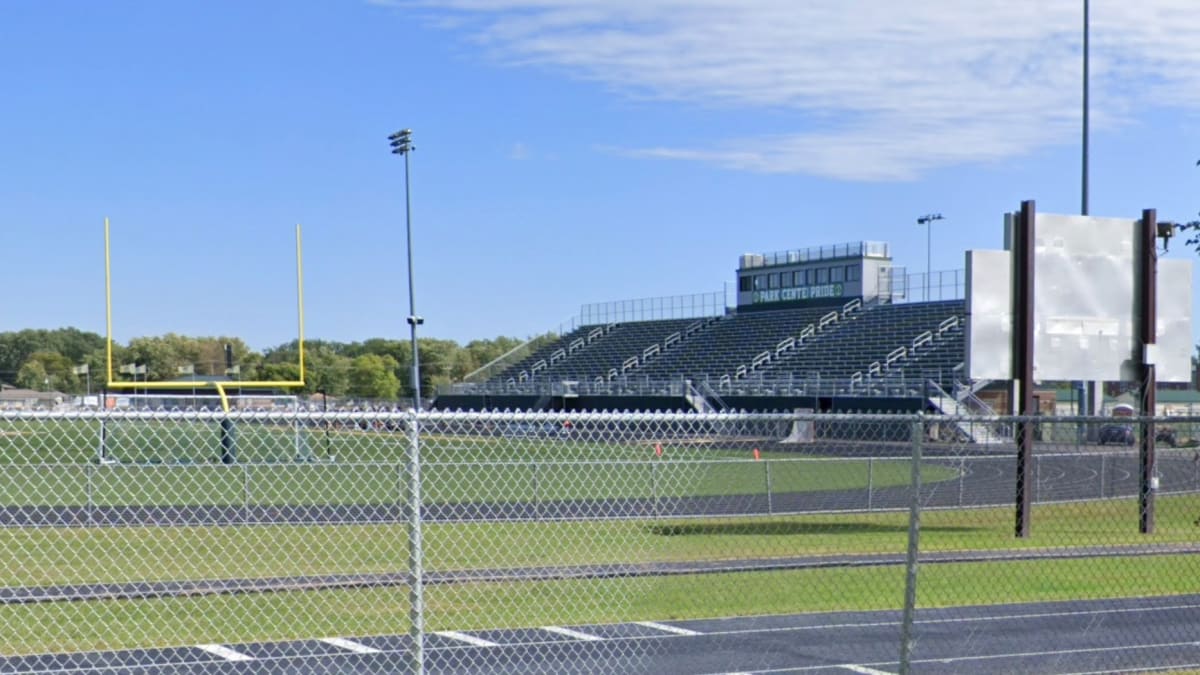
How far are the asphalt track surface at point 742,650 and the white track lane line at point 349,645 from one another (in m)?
0.01

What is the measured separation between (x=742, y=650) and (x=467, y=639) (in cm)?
236

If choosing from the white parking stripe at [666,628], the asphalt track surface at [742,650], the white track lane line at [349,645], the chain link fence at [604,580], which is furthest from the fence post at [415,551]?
the white parking stripe at [666,628]

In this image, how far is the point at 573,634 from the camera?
13.0m

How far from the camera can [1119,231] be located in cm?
2469

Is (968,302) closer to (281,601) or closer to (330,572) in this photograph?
(330,572)

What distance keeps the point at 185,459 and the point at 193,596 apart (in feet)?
71.6

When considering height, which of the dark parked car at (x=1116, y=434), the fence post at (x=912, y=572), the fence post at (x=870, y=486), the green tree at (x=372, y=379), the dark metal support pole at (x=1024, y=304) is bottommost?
the green tree at (x=372, y=379)

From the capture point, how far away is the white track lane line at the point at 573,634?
12.8 meters

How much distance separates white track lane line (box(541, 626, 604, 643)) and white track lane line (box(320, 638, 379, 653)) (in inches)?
66.3

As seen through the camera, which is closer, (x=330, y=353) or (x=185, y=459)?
(x=185, y=459)

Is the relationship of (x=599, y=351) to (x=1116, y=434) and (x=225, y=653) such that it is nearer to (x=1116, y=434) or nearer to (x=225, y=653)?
(x=1116, y=434)

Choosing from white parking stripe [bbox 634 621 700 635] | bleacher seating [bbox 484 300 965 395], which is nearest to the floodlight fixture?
bleacher seating [bbox 484 300 965 395]

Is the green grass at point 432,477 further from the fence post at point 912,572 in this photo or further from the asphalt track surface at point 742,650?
the fence post at point 912,572

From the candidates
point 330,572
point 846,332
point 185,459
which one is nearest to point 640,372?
point 846,332
